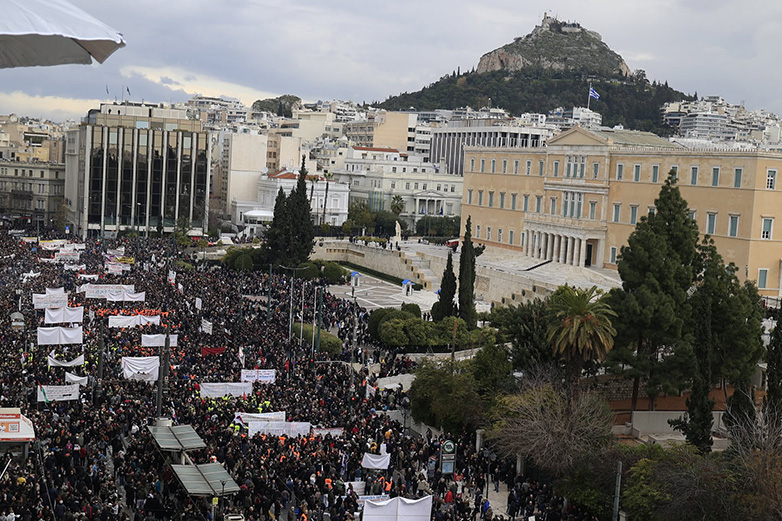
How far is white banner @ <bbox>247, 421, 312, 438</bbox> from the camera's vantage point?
24.5m

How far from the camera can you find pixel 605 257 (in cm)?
6031

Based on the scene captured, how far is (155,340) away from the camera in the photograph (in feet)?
110

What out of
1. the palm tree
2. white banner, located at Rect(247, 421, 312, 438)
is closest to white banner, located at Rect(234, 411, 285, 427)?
white banner, located at Rect(247, 421, 312, 438)

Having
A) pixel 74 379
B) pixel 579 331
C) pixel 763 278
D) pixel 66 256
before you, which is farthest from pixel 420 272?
pixel 74 379

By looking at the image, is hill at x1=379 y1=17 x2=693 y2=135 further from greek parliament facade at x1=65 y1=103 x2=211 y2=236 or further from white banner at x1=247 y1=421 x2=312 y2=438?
white banner at x1=247 y1=421 x2=312 y2=438

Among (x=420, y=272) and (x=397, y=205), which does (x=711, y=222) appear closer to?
(x=420, y=272)

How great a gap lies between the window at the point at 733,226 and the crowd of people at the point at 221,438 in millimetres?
21006

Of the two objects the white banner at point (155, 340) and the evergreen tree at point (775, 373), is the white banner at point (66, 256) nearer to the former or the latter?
the white banner at point (155, 340)

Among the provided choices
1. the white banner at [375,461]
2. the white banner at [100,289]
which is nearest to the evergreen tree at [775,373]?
the white banner at [375,461]

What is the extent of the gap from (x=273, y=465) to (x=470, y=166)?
54.8 metres

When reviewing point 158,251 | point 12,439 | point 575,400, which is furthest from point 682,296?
point 158,251

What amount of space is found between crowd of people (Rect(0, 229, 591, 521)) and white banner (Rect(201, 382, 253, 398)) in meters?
0.20

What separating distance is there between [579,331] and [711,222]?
26.0 m

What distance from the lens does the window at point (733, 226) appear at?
165 feet
